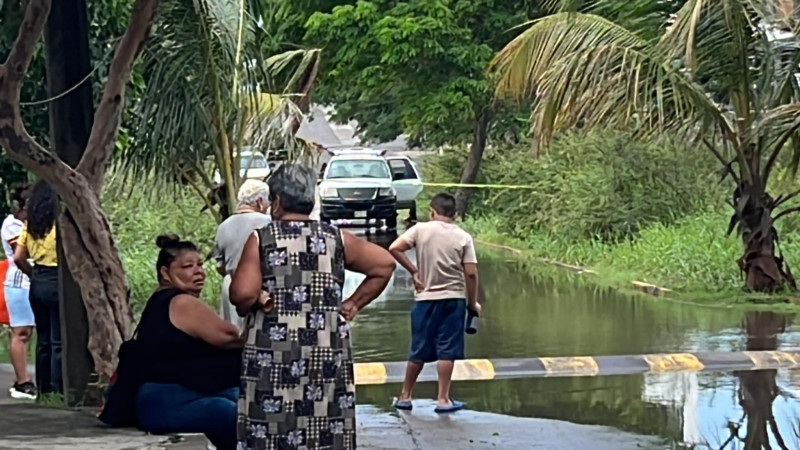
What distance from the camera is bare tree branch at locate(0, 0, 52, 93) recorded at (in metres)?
7.54

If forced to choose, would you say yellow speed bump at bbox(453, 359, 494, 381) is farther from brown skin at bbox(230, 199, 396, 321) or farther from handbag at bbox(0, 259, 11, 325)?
brown skin at bbox(230, 199, 396, 321)

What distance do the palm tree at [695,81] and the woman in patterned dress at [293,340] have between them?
9917mm

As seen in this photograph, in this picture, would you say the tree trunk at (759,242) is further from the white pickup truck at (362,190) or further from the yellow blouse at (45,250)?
the white pickup truck at (362,190)

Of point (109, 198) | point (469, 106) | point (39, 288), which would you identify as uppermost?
point (469, 106)

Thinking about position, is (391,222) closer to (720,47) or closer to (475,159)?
(475,159)

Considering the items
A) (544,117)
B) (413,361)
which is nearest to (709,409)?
(413,361)

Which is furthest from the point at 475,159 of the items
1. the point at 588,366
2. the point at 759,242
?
the point at 588,366

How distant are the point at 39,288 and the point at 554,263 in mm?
14229

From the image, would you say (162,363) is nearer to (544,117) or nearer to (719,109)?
(544,117)

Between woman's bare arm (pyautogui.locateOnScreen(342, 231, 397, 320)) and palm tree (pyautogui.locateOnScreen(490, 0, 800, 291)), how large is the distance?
31.3ft

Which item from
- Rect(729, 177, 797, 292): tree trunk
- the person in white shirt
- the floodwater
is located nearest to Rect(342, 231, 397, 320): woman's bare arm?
the floodwater

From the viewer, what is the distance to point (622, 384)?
11.0 m

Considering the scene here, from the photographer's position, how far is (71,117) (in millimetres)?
8094

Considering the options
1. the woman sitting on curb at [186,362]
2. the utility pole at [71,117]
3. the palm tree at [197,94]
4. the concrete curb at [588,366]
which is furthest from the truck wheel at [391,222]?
the woman sitting on curb at [186,362]
